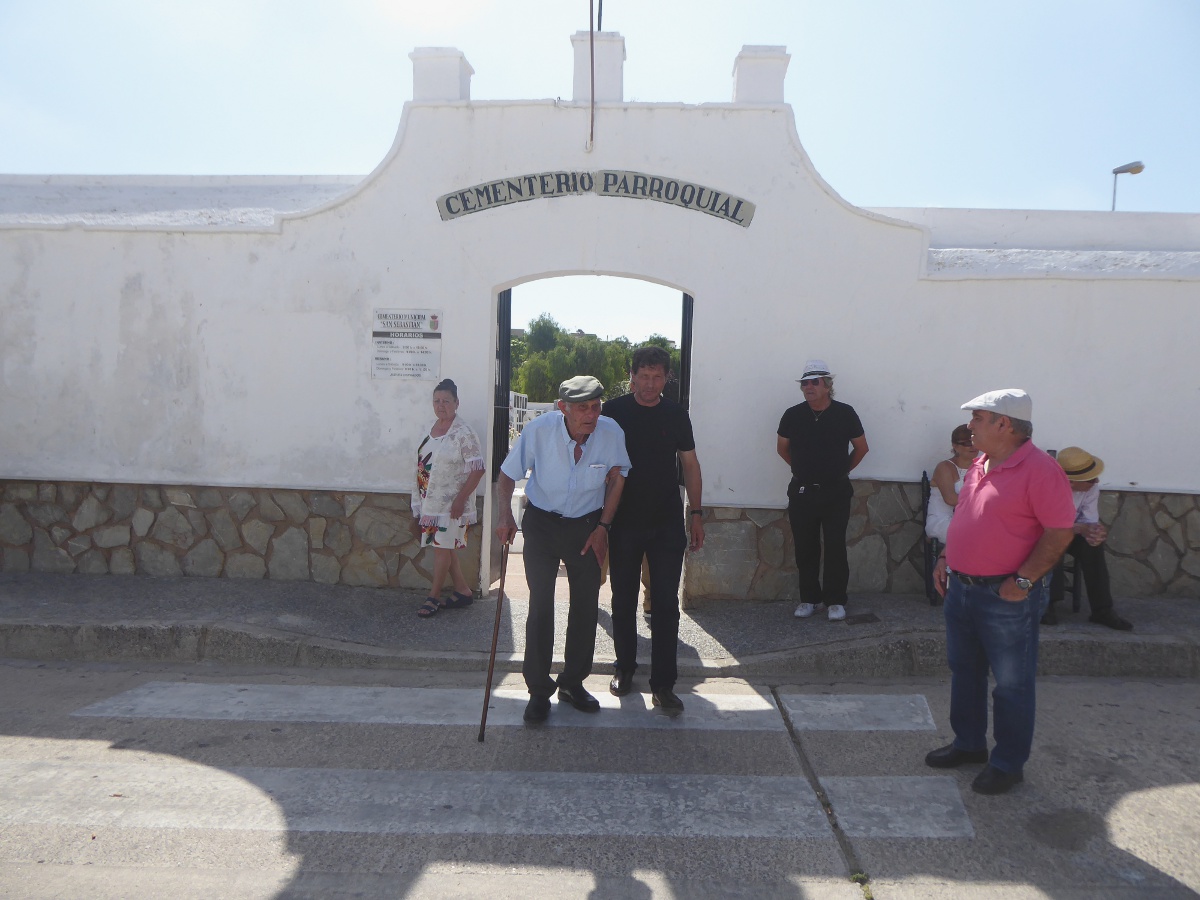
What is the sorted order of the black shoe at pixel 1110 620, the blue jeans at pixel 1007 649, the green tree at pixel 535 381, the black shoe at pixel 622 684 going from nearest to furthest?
1. the blue jeans at pixel 1007 649
2. the black shoe at pixel 622 684
3. the black shoe at pixel 1110 620
4. the green tree at pixel 535 381

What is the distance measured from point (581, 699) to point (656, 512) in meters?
1.11

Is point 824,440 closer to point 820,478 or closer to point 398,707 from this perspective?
point 820,478

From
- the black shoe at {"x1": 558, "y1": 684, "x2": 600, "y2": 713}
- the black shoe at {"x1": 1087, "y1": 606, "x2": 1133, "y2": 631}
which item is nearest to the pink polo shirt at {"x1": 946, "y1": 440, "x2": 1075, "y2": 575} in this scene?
the black shoe at {"x1": 558, "y1": 684, "x2": 600, "y2": 713}

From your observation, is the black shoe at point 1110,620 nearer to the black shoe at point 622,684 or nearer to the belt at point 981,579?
the belt at point 981,579

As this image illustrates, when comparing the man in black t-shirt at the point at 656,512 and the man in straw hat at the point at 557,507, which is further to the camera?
the man in black t-shirt at the point at 656,512

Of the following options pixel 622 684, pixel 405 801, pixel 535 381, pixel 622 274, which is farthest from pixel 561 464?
pixel 535 381

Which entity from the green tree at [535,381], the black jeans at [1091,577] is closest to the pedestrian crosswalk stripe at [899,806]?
the black jeans at [1091,577]

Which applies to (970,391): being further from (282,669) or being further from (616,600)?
(282,669)

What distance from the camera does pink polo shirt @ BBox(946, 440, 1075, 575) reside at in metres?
3.45

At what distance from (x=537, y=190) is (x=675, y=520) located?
311cm

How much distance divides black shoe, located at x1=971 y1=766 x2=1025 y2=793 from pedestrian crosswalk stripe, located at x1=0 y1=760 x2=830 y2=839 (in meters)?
0.73

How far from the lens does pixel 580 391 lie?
14.1 ft

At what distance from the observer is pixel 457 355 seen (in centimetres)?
660

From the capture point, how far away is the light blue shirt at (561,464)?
4434mm
